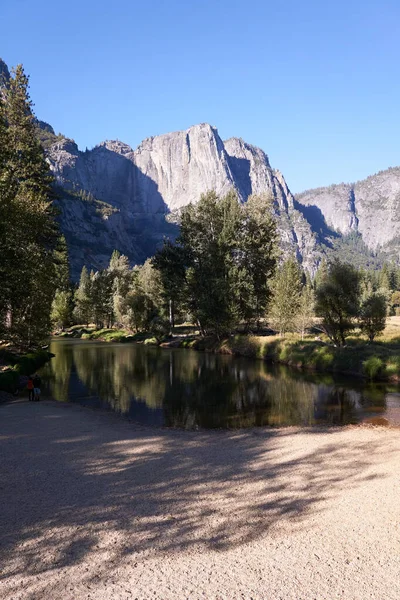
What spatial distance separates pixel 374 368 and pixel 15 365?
30851 millimetres

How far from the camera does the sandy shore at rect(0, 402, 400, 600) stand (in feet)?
22.2

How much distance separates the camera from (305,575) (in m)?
7.03

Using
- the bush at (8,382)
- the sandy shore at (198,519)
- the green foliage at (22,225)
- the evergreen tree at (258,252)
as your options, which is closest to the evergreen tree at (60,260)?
A: the green foliage at (22,225)

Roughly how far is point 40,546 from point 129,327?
7754cm

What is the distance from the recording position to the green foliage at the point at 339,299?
142ft

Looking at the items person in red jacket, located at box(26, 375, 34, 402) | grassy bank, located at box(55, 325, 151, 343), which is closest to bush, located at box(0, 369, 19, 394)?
person in red jacket, located at box(26, 375, 34, 402)

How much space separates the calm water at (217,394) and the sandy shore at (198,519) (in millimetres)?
5773

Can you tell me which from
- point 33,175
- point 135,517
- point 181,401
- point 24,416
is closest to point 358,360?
point 181,401

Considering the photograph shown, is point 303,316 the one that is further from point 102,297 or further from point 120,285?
point 102,297

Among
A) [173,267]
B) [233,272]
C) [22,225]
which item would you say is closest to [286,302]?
[233,272]

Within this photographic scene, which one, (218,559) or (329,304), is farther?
(329,304)

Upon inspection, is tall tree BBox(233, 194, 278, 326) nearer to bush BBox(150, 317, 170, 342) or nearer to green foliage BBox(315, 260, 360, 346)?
green foliage BBox(315, 260, 360, 346)

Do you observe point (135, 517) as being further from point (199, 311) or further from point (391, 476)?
point (199, 311)

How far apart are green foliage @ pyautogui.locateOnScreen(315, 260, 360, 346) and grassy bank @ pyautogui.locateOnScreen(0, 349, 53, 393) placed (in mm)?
31546
